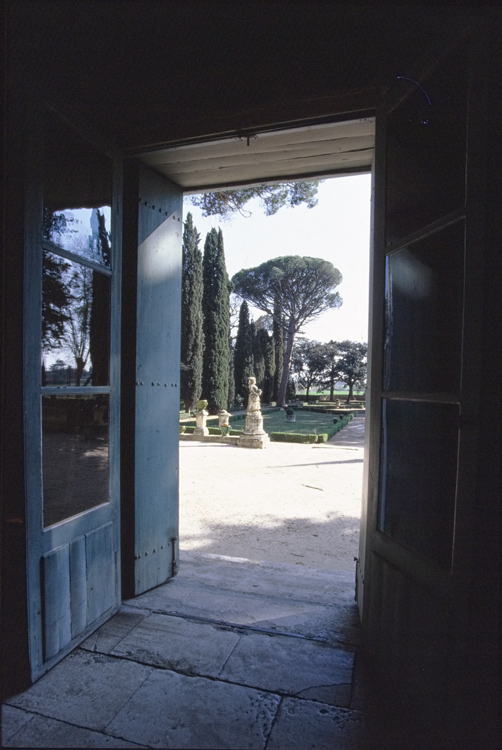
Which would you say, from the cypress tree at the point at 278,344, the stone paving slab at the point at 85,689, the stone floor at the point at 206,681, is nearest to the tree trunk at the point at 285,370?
the cypress tree at the point at 278,344

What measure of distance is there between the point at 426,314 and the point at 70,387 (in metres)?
1.57

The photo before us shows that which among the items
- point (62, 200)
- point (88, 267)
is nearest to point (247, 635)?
point (88, 267)

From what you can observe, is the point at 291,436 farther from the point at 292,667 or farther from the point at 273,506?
the point at 292,667

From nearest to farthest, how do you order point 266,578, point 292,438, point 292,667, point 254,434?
1. point 292,667
2. point 266,578
3. point 254,434
4. point 292,438

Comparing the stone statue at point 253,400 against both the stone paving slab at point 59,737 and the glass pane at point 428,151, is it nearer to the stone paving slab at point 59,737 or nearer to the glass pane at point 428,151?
the glass pane at point 428,151

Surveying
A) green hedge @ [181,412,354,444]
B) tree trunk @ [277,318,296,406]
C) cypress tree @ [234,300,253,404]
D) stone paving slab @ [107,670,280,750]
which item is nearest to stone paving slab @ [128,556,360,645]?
stone paving slab @ [107,670,280,750]

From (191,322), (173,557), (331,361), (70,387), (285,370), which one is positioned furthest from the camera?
(331,361)

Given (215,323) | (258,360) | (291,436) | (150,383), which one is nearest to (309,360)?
(258,360)

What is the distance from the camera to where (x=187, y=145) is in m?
2.22

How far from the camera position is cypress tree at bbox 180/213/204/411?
722 inches

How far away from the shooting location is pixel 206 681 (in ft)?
5.56

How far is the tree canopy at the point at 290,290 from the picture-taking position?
27156 mm

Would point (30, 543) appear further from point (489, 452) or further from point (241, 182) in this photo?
point (241, 182)

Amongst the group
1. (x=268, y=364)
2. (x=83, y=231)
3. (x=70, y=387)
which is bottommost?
(x=268, y=364)
